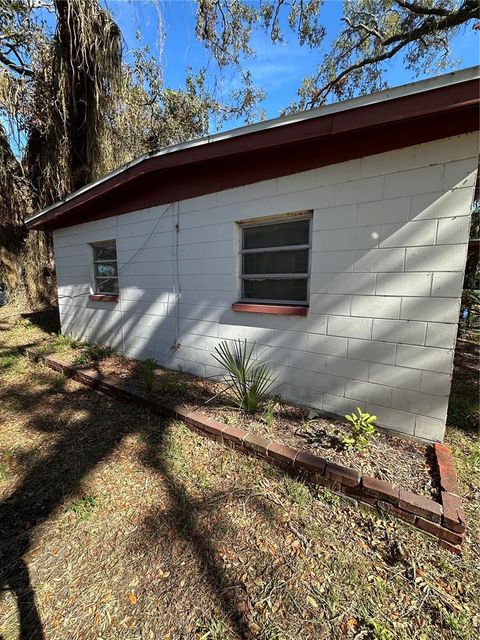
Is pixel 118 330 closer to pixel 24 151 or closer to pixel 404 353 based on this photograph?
pixel 404 353

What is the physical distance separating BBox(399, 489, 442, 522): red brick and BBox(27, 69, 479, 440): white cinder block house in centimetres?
88

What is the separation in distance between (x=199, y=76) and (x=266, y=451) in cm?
1207

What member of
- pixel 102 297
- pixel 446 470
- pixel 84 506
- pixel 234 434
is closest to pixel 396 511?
pixel 446 470

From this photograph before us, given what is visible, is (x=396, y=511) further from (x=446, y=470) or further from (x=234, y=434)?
(x=234, y=434)

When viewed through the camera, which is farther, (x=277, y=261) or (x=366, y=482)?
(x=277, y=261)

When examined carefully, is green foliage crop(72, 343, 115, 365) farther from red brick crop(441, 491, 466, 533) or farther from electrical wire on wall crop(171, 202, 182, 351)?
→ red brick crop(441, 491, 466, 533)

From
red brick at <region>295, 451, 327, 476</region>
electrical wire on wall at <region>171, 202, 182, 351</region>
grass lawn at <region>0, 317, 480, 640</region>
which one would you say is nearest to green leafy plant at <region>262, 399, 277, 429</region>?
grass lawn at <region>0, 317, 480, 640</region>

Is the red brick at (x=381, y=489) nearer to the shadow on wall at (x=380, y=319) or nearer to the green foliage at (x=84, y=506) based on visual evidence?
the shadow on wall at (x=380, y=319)

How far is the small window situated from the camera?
5340 mm

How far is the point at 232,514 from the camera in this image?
1.98 m

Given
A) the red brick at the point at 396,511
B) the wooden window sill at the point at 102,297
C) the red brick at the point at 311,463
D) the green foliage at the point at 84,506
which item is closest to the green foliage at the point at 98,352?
the wooden window sill at the point at 102,297

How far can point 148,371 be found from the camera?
13.1 feet

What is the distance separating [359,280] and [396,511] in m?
1.83

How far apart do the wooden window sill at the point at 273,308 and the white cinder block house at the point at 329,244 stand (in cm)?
2
